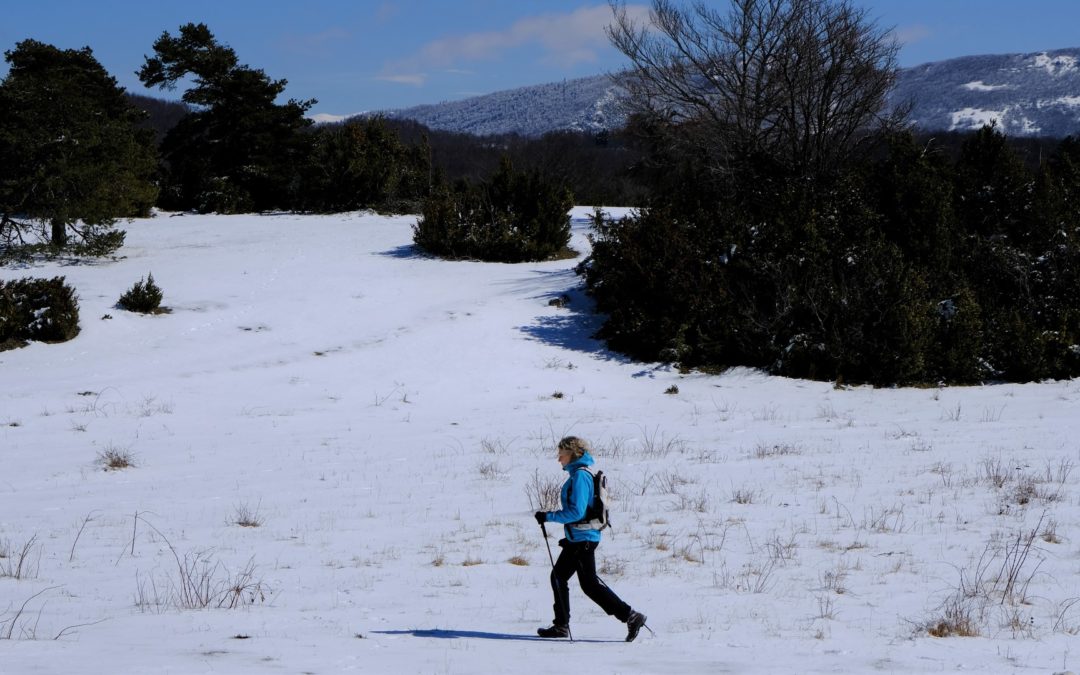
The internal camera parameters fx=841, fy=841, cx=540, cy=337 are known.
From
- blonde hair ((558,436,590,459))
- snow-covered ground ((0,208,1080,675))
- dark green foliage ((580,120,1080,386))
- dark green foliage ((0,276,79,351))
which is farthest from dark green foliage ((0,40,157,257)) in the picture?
blonde hair ((558,436,590,459))

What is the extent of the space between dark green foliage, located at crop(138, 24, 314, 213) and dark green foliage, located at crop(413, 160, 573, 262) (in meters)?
11.1

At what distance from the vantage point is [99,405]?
13.0 m

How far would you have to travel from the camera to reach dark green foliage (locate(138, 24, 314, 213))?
3203cm

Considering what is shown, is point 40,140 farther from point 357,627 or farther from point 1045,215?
point 1045,215

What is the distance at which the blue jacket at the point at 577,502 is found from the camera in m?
5.00

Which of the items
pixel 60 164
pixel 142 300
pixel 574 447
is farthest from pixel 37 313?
pixel 574 447

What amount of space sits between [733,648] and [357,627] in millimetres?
2260

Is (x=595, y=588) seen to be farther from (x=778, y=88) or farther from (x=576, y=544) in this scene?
(x=778, y=88)

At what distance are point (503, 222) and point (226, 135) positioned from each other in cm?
1538

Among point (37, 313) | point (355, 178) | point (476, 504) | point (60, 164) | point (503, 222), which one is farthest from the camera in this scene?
point (355, 178)

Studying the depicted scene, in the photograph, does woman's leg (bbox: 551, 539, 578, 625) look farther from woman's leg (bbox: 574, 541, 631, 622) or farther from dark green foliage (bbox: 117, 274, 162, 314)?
dark green foliage (bbox: 117, 274, 162, 314)

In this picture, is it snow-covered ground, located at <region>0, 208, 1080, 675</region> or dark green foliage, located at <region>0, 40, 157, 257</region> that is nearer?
snow-covered ground, located at <region>0, 208, 1080, 675</region>

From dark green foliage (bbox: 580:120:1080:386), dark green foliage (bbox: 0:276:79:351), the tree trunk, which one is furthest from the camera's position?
the tree trunk

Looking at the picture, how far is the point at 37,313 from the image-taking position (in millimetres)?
15883
